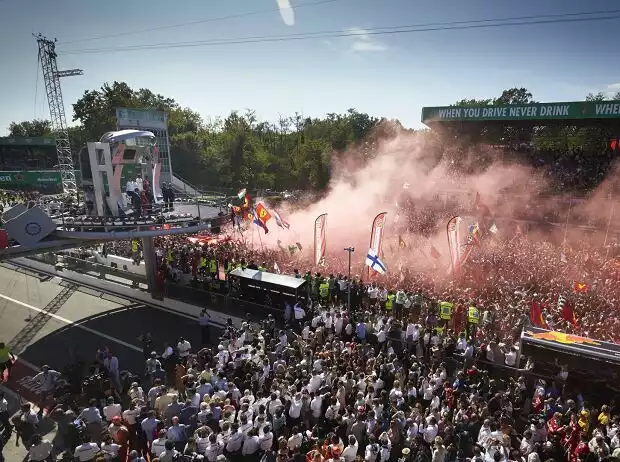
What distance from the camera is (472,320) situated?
12867 millimetres

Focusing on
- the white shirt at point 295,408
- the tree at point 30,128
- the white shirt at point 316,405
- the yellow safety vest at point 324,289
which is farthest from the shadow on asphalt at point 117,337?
the tree at point 30,128

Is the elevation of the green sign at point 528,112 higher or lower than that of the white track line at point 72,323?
higher

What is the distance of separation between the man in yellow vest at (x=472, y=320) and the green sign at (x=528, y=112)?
21.5 m

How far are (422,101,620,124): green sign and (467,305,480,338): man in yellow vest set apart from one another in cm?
2154

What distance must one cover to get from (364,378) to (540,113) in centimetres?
2657

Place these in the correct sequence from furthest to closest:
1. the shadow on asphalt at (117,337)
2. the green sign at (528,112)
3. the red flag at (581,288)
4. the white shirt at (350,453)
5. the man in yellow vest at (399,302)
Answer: the green sign at (528,112) < the red flag at (581,288) < the man in yellow vest at (399,302) < the shadow on asphalt at (117,337) < the white shirt at (350,453)

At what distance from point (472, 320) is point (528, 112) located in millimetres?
22073

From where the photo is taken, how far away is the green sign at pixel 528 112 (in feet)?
87.2

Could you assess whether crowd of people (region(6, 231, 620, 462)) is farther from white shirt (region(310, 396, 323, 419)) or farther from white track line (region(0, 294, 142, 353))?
white track line (region(0, 294, 142, 353))

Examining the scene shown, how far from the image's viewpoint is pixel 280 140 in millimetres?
81062

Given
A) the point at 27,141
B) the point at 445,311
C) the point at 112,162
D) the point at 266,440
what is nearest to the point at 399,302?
the point at 445,311

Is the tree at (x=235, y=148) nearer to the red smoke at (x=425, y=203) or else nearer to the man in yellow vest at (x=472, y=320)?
the red smoke at (x=425, y=203)

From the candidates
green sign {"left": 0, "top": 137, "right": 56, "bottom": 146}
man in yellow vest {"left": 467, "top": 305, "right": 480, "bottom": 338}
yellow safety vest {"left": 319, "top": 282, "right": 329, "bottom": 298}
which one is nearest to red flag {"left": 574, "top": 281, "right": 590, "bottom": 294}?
man in yellow vest {"left": 467, "top": 305, "right": 480, "bottom": 338}

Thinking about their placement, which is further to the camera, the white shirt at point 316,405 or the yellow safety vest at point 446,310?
the yellow safety vest at point 446,310
